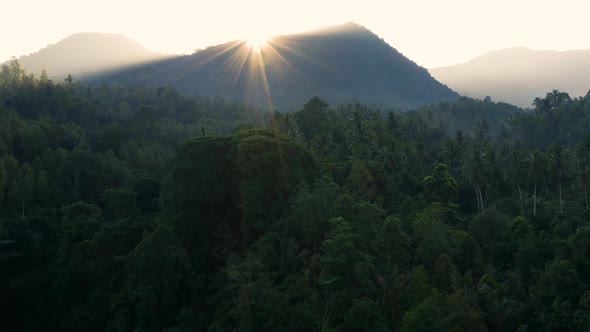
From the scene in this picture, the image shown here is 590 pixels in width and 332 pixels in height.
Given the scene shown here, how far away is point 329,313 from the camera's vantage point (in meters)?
30.4

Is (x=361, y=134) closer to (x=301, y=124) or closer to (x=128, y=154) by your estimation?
(x=301, y=124)

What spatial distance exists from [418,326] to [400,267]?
356 inches

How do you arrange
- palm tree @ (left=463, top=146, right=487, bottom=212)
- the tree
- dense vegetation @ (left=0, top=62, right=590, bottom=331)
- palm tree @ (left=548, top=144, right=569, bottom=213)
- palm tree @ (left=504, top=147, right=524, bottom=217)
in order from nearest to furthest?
dense vegetation @ (left=0, top=62, right=590, bottom=331), the tree, palm tree @ (left=463, top=146, right=487, bottom=212), palm tree @ (left=548, top=144, right=569, bottom=213), palm tree @ (left=504, top=147, right=524, bottom=217)

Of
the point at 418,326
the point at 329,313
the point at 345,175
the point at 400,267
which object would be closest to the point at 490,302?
the point at 400,267

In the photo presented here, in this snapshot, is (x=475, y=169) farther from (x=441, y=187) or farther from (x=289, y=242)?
(x=289, y=242)

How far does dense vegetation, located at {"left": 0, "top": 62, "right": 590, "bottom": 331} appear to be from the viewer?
32125 millimetres

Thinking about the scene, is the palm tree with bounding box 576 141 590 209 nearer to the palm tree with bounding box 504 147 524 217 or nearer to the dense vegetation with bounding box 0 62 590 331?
the dense vegetation with bounding box 0 62 590 331

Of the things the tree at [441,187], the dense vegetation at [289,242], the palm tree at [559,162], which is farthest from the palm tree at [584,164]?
the tree at [441,187]

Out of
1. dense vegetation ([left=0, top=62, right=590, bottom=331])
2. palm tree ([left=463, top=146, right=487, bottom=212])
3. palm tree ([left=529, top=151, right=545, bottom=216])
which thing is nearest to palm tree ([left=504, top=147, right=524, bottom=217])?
dense vegetation ([left=0, top=62, right=590, bottom=331])

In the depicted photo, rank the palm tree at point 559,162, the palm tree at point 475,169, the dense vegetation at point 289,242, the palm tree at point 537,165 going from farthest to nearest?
1. the palm tree at point 559,162
2. the palm tree at point 537,165
3. the palm tree at point 475,169
4. the dense vegetation at point 289,242

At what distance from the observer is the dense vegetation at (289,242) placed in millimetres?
32125

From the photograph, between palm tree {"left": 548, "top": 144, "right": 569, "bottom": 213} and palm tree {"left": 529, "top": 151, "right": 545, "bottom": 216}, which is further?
palm tree {"left": 548, "top": 144, "right": 569, "bottom": 213}

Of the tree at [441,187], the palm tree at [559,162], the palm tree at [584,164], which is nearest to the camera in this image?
the tree at [441,187]

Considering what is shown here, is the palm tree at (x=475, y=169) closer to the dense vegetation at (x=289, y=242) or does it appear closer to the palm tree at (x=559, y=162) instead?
the dense vegetation at (x=289, y=242)
